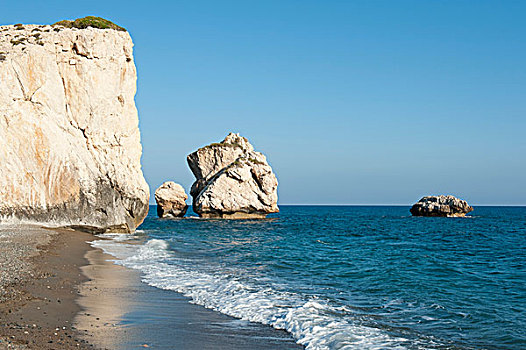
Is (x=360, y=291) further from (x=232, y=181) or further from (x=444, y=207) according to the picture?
(x=444, y=207)

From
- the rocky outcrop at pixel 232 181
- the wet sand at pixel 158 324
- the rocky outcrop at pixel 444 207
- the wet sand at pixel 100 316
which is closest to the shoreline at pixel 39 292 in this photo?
the wet sand at pixel 100 316

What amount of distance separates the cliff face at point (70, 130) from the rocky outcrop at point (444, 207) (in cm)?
5929

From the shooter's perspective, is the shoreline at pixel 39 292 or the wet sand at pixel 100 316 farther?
the wet sand at pixel 100 316

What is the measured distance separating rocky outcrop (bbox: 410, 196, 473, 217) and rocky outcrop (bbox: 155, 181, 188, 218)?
42.6 metres

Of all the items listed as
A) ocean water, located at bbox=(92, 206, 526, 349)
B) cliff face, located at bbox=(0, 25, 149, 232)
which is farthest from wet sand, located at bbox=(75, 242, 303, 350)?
cliff face, located at bbox=(0, 25, 149, 232)

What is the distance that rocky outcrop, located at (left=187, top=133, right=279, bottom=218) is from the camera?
65188 mm

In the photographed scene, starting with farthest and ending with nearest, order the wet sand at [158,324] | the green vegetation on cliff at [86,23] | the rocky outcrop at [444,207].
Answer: the rocky outcrop at [444,207], the green vegetation on cliff at [86,23], the wet sand at [158,324]

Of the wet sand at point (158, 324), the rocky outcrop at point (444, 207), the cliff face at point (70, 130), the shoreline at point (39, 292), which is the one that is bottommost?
the wet sand at point (158, 324)

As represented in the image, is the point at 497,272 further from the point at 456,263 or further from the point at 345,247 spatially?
the point at 345,247

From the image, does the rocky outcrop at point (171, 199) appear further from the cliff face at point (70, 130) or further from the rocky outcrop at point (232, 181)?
the cliff face at point (70, 130)

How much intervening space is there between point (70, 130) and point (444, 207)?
215ft

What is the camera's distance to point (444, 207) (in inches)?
3061

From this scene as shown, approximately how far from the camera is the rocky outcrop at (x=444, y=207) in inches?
3046

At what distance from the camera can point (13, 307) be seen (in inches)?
354
